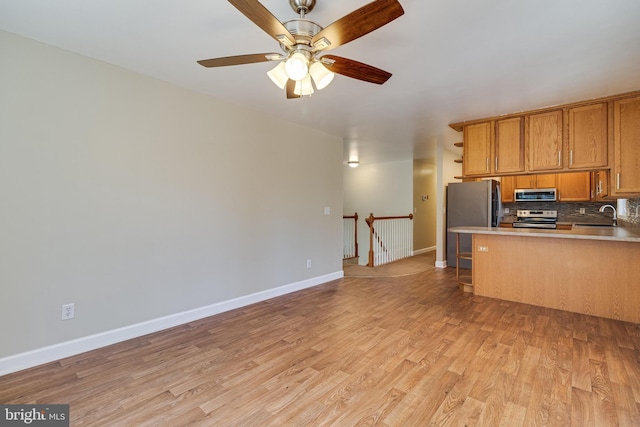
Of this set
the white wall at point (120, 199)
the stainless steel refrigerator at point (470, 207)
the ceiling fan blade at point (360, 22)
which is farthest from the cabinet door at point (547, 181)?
the ceiling fan blade at point (360, 22)

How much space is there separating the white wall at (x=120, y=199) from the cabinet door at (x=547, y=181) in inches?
187

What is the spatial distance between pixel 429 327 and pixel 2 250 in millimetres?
3445

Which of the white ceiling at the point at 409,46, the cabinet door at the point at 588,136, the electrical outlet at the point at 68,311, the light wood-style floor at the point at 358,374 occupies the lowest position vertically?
the light wood-style floor at the point at 358,374

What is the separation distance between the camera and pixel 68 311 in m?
2.27

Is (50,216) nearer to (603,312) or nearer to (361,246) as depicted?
(603,312)

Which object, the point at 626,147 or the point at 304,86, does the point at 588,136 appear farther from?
the point at 304,86

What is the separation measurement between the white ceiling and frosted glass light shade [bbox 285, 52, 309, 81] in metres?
0.32

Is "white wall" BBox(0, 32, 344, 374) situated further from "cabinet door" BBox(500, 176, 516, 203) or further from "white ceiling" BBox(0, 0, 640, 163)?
"cabinet door" BBox(500, 176, 516, 203)

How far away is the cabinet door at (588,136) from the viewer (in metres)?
3.13

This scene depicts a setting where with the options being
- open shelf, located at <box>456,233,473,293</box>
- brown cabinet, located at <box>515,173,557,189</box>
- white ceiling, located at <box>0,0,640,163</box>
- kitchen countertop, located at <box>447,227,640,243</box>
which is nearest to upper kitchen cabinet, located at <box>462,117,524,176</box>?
white ceiling, located at <box>0,0,640,163</box>

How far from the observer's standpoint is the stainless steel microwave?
5141mm

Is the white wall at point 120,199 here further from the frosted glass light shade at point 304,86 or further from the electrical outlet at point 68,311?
the frosted glass light shade at point 304,86

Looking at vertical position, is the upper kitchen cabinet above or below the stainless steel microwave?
above

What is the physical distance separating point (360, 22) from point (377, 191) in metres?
6.31
